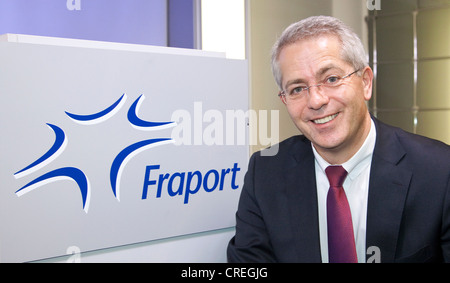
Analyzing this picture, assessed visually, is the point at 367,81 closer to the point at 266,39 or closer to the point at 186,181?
the point at 186,181

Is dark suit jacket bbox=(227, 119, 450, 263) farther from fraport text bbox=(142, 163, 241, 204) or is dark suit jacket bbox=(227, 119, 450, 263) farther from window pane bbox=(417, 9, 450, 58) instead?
window pane bbox=(417, 9, 450, 58)

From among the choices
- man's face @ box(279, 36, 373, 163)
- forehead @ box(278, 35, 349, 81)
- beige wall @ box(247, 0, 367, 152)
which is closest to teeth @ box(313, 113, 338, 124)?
man's face @ box(279, 36, 373, 163)

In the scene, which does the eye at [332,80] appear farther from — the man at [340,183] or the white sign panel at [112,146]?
the white sign panel at [112,146]

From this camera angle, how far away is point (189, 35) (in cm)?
270

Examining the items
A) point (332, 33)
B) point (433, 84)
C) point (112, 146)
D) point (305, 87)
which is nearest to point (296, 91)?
point (305, 87)

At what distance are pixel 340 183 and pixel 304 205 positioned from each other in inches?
4.1

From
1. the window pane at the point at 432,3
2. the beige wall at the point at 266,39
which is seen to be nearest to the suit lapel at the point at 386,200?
the beige wall at the point at 266,39

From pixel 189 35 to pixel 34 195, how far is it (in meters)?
1.88

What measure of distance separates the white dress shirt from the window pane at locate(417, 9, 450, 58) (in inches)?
97.7

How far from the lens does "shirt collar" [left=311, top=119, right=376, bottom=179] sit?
47.1 inches

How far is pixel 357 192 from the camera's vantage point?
119cm
